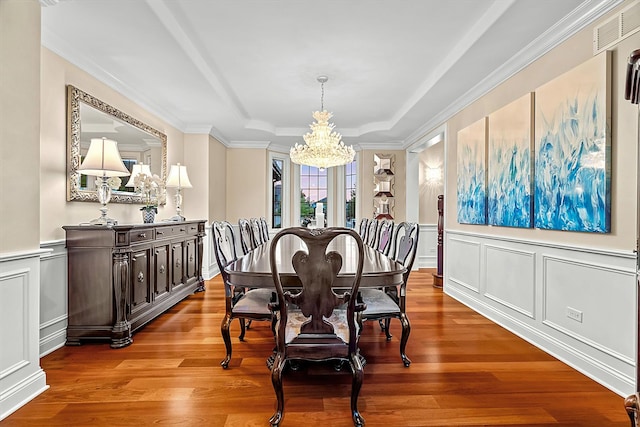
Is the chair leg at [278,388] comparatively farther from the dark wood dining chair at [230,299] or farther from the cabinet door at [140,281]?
the cabinet door at [140,281]

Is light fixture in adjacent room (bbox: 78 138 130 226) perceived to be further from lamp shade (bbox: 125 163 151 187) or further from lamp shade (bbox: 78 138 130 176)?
lamp shade (bbox: 125 163 151 187)

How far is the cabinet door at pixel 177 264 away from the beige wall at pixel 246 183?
264cm

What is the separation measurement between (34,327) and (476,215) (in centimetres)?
404

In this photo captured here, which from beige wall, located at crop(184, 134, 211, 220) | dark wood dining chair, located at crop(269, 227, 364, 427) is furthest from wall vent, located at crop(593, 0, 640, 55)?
beige wall, located at crop(184, 134, 211, 220)

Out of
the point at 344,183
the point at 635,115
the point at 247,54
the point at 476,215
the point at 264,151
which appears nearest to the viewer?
the point at 635,115

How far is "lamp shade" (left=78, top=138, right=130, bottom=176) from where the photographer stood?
114 inches

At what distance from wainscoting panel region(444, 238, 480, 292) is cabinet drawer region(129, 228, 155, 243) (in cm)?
350

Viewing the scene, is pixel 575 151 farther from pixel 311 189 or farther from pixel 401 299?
pixel 311 189

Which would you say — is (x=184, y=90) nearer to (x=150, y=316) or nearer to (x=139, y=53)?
(x=139, y=53)

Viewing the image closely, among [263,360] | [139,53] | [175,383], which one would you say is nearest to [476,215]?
[263,360]

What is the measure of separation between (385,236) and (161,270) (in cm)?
235

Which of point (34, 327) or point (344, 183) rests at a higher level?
point (344, 183)

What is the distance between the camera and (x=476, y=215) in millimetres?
4051

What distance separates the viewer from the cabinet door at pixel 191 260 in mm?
4500
